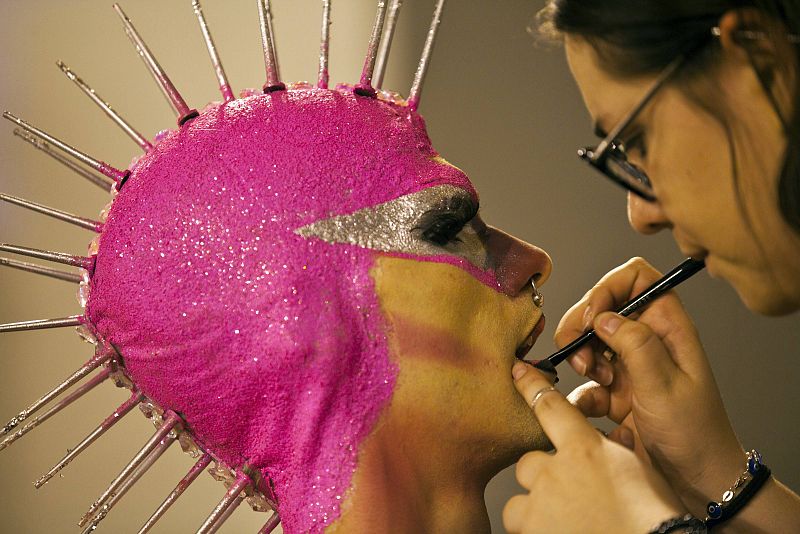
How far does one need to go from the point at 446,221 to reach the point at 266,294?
0.22 metres

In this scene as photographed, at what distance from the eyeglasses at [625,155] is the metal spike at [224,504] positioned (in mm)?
537

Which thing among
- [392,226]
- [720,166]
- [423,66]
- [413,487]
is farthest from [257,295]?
[720,166]

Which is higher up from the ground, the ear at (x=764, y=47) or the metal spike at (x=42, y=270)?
the metal spike at (x=42, y=270)

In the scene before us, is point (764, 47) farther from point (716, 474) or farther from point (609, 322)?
point (716, 474)

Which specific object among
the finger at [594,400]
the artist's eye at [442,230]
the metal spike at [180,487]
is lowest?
the finger at [594,400]

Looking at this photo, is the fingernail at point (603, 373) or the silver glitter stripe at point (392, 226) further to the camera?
the fingernail at point (603, 373)

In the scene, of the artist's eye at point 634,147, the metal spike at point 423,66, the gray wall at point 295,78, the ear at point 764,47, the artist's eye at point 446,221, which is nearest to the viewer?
the ear at point 764,47

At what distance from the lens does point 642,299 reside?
1104 mm

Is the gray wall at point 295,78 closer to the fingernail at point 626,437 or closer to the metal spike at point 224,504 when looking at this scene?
the fingernail at point 626,437

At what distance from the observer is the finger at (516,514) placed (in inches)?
36.2

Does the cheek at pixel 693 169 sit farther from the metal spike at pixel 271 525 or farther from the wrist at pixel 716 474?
the metal spike at pixel 271 525

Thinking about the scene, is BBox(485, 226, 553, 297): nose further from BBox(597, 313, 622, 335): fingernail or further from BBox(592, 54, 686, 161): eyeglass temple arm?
BBox(592, 54, 686, 161): eyeglass temple arm

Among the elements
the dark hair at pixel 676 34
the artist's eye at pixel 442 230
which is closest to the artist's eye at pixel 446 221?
the artist's eye at pixel 442 230

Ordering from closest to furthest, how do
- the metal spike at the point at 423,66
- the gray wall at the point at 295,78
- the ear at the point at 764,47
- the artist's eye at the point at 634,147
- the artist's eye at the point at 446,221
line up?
the ear at the point at 764,47 < the artist's eye at the point at 634,147 < the artist's eye at the point at 446,221 < the metal spike at the point at 423,66 < the gray wall at the point at 295,78
